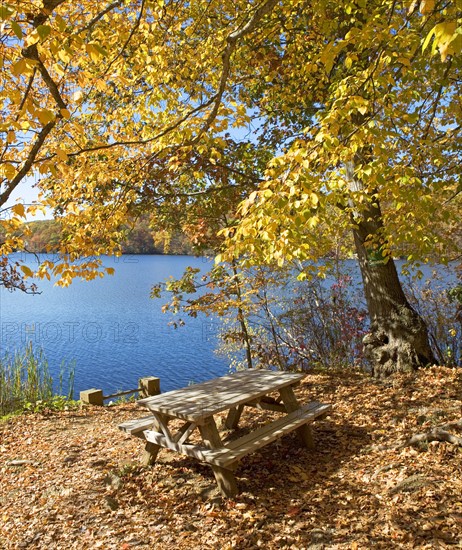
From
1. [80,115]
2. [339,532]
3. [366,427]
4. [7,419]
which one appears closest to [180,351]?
[7,419]

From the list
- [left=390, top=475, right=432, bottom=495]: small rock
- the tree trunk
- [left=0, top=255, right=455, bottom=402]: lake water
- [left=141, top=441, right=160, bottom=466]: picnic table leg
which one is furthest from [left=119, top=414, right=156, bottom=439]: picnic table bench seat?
[left=0, top=255, right=455, bottom=402]: lake water

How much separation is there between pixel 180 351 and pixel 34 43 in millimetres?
12241

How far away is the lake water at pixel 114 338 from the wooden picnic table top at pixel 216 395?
196 inches

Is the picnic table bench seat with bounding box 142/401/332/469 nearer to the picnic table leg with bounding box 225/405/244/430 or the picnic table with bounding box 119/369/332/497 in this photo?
the picnic table with bounding box 119/369/332/497

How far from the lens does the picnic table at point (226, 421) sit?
10.6ft

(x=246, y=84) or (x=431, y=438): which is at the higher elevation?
(x=246, y=84)

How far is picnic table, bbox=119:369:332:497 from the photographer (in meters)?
3.24

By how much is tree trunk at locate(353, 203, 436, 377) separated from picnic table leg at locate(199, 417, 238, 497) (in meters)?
3.32

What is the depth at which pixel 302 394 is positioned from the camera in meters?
5.67

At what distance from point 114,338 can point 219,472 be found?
44.6ft

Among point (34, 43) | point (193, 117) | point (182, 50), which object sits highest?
point (182, 50)

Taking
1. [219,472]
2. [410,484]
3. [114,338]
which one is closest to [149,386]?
[219,472]

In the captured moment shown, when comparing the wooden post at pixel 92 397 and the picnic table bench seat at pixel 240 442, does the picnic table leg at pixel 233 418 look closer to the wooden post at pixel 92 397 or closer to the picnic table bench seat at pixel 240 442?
the picnic table bench seat at pixel 240 442

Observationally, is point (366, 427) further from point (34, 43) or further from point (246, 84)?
Answer: point (246, 84)
